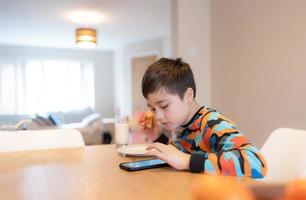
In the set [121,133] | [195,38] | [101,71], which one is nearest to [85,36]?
[195,38]

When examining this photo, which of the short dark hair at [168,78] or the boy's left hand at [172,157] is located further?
the short dark hair at [168,78]

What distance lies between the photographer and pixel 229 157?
2.83 ft

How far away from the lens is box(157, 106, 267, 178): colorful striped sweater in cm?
85

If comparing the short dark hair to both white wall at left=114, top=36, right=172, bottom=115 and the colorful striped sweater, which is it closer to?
the colorful striped sweater

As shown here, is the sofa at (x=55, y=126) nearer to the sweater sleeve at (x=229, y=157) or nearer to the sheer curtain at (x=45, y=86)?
the sheer curtain at (x=45, y=86)

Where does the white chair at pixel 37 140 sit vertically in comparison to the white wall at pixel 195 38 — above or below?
below

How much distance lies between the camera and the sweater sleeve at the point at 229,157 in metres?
0.85

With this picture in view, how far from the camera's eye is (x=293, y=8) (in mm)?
2326

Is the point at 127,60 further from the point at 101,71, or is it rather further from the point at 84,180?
the point at 84,180

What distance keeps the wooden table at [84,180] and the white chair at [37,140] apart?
0.70 feet

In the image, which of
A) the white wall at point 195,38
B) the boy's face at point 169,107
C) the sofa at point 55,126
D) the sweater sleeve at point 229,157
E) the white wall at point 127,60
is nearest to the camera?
the sweater sleeve at point 229,157

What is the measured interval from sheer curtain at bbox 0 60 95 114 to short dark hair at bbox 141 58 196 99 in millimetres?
6731

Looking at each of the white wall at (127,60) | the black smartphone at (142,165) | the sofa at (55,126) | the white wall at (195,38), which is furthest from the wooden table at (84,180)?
the white wall at (127,60)

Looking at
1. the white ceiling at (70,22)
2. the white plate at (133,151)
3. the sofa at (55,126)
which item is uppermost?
the white ceiling at (70,22)
